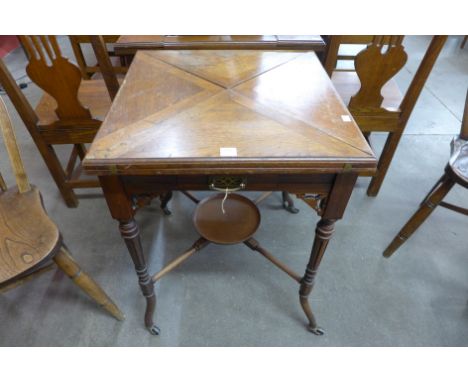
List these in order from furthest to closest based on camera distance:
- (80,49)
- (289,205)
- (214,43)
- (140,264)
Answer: (80,49) → (289,205) → (214,43) → (140,264)

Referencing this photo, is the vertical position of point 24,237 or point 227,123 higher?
point 227,123

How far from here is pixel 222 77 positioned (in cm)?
105

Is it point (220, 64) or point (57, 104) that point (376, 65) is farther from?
point (57, 104)

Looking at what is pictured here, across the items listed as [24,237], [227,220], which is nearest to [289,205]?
[227,220]

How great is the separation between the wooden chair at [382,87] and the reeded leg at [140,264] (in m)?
1.13

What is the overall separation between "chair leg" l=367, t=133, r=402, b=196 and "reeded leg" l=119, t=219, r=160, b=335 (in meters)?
1.33

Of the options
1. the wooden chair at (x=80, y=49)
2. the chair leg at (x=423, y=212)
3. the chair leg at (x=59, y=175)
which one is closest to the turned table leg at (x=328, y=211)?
the chair leg at (x=423, y=212)

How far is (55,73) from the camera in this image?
125cm

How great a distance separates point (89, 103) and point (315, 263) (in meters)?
1.36

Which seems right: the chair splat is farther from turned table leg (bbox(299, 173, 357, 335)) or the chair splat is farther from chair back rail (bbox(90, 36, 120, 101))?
chair back rail (bbox(90, 36, 120, 101))

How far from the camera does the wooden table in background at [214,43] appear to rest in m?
1.34
